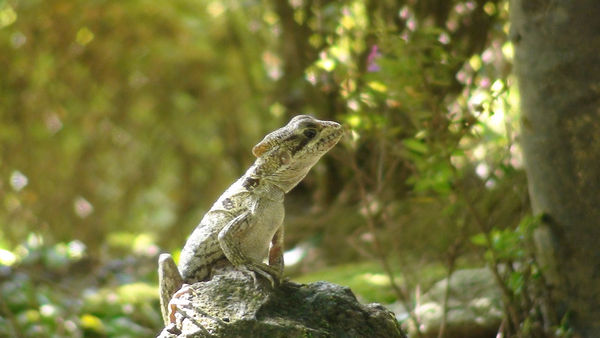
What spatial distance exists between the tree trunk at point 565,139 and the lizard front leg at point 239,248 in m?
1.75

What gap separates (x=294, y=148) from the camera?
314 centimetres

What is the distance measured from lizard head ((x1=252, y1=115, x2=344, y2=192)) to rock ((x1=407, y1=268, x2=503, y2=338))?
1.48 m

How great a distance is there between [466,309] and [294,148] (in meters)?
1.95

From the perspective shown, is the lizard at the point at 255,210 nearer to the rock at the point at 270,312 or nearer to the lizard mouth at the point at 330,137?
the lizard mouth at the point at 330,137

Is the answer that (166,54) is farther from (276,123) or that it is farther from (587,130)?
(587,130)

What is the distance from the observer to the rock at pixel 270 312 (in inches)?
104

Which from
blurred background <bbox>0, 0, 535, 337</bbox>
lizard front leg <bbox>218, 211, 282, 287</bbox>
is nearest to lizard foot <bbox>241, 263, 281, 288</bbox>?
lizard front leg <bbox>218, 211, 282, 287</bbox>

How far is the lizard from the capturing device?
309cm

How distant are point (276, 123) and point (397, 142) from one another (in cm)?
355

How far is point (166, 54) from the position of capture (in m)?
9.91

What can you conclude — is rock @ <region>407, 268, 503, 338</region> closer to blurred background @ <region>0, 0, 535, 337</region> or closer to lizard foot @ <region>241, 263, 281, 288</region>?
blurred background @ <region>0, 0, 535, 337</region>

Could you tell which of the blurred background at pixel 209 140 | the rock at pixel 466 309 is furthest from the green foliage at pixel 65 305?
the rock at pixel 466 309

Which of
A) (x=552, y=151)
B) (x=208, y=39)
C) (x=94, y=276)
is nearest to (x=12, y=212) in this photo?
(x=94, y=276)

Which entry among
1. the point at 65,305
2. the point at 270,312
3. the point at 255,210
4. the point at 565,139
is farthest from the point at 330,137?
the point at 65,305
